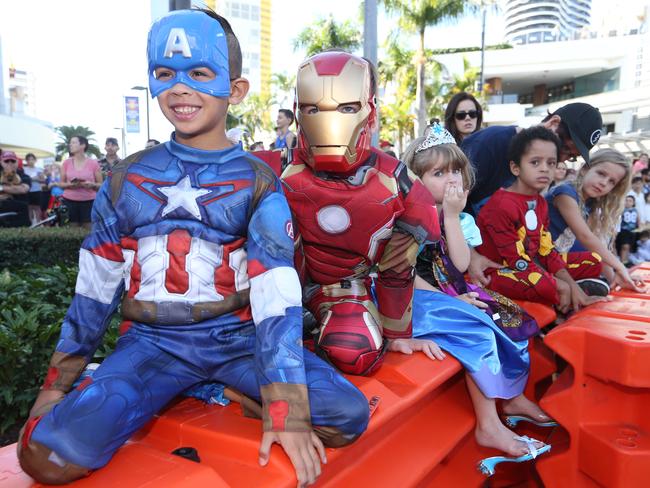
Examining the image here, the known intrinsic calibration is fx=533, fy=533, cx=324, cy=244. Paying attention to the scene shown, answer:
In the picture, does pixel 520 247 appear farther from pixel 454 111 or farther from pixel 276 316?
pixel 276 316

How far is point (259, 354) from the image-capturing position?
1304 mm

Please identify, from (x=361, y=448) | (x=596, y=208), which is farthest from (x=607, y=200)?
(x=361, y=448)

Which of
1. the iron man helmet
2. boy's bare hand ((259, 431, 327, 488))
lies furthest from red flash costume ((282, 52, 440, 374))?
boy's bare hand ((259, 431, 327, 488))

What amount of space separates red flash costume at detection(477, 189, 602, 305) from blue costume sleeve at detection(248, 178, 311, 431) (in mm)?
1503

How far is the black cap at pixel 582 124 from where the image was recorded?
288 centimetres

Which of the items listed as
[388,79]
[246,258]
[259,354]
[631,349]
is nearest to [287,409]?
[259,354]

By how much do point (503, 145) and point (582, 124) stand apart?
41 cm

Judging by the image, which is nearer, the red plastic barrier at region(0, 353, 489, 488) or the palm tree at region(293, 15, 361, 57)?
the red plastic barrier at region(0, 353, 489, 488)

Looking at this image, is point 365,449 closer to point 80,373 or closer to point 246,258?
point 246,258

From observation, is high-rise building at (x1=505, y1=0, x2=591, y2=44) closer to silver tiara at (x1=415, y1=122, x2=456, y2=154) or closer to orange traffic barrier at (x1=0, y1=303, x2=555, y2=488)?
silver tiara at (x1=415, y1=122, x2=456, y2=154)

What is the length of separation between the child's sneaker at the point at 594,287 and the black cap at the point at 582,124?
2.22 ft

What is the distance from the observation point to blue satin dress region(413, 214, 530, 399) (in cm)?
202

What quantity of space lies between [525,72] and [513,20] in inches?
1880

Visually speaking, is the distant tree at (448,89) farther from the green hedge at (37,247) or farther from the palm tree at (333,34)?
the green hedge at (37,247)
